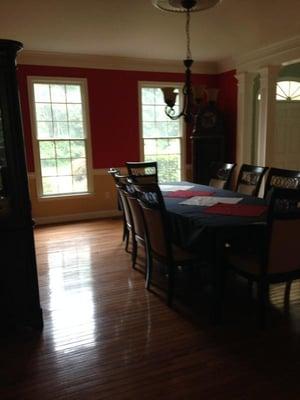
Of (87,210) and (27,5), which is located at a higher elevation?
(27,5)

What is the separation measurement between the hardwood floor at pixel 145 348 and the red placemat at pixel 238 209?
2.48 feet

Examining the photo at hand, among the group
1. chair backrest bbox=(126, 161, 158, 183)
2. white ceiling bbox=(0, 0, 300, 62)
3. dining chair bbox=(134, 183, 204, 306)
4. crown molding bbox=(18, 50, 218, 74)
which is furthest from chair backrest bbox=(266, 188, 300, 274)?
crown molding bbox=(18, 50, 218, 74)

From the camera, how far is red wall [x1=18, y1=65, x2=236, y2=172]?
5.60m

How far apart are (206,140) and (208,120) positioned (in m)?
0.34

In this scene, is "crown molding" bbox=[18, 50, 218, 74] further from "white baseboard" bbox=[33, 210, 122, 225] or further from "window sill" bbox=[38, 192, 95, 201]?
"white baseboard" bbox=[33, 210, 122, 225]

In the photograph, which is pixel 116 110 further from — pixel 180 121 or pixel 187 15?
pixel 187 15

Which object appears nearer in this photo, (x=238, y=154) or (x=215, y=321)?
(x=215, y=321)

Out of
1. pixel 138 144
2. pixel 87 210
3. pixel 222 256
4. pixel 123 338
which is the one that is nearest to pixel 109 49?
pixel 138 144

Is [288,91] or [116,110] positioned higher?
[288,91]

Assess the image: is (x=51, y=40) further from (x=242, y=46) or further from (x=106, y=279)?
(x=106, y=279)

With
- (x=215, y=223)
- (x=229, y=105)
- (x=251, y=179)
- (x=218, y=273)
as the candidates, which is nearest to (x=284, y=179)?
(x=251, y=179)

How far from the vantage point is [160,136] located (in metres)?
6.25

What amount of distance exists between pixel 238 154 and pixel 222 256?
12.7 ft

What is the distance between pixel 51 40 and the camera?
449 centimetres
